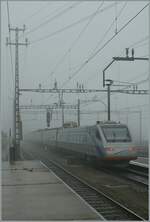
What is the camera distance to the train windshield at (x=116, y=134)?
22337 mm

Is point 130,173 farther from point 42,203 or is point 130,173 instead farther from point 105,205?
point 42,203

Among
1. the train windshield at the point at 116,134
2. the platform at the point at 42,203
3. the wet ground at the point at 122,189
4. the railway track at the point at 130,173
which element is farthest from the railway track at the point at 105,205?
the train windshield at the point at 116,134

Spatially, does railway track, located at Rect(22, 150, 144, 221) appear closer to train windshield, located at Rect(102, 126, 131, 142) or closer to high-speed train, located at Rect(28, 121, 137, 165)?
high-speed train, located at Rect(28, 121, 137, 165)

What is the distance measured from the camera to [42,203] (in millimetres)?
11328

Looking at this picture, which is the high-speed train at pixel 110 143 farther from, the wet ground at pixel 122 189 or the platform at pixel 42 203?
the platform at pixel 42 203

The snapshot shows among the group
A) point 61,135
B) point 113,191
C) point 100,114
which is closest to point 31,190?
point 113,191

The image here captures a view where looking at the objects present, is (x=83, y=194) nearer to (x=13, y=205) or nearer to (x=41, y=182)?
(x=41, y=182)

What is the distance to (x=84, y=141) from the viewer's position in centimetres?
2636

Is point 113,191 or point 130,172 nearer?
point 113,191

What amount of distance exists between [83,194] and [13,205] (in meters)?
3.59

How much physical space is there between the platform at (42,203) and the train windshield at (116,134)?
6522 millimetres

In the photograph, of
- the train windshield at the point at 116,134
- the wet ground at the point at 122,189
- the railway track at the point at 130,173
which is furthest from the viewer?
the train windshield at the point at 116,134

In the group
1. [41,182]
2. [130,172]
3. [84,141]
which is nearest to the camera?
[41,182]

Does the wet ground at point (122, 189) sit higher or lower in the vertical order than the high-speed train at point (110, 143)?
lower
